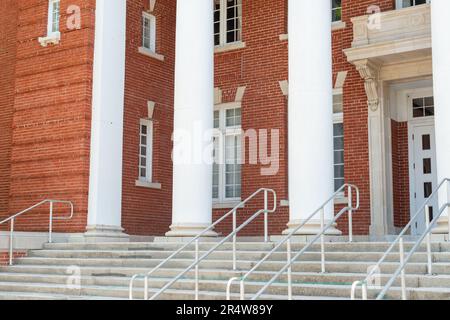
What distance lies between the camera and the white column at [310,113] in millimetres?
13109

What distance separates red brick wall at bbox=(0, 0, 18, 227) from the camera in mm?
19062

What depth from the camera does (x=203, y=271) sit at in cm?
1191

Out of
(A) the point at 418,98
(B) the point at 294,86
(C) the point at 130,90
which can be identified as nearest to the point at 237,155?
(C) the point at 130,90

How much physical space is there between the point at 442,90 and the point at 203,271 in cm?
498

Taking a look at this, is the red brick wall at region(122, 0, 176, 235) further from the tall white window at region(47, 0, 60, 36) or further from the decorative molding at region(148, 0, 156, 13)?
the tall white window at region(47, 0, 60, 36)

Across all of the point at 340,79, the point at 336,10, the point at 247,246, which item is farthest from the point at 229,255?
the point at 336,10

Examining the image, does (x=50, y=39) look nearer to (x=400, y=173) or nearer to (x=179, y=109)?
(x=179, y=109)

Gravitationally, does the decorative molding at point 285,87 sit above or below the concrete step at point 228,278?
above

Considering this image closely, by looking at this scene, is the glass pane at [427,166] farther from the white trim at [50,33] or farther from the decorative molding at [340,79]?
the white trim at [50,33]

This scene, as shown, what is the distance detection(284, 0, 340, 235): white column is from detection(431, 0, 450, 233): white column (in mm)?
2125

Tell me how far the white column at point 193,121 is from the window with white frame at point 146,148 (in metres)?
4.04

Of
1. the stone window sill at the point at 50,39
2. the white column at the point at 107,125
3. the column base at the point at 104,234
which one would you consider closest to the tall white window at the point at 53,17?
the stone window sill at the point at 50,39

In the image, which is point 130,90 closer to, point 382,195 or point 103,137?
point 103,137

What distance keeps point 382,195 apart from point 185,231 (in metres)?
5.22
